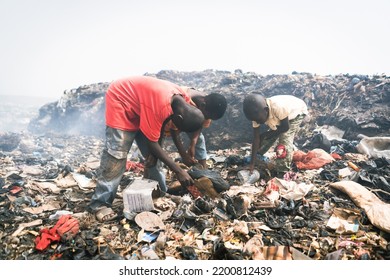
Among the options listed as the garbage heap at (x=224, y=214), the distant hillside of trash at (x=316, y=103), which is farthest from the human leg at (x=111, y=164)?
the distant hillside of trash at (x=316, y=103)

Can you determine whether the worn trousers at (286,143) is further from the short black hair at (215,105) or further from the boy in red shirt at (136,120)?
the boy in red shirt at (136,120)

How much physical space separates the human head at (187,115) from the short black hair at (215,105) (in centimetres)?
45

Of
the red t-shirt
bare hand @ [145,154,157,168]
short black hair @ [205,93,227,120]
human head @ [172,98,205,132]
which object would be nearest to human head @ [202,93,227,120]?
short black hair @ [205,93,227,120]

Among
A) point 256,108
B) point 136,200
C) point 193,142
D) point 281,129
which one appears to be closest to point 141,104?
point 136,200

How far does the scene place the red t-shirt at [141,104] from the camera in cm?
214

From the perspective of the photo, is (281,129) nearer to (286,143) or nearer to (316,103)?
(286,143)

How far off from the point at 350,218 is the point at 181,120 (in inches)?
71.1

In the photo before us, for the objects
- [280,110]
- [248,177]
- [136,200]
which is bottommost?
[248,177]

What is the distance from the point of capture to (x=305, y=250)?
190 centimetres

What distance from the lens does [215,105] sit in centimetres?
251

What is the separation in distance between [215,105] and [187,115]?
0.55 m

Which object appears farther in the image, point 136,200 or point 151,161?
point 151,161

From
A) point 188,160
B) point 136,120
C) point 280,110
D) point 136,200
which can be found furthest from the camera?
point 280,110
